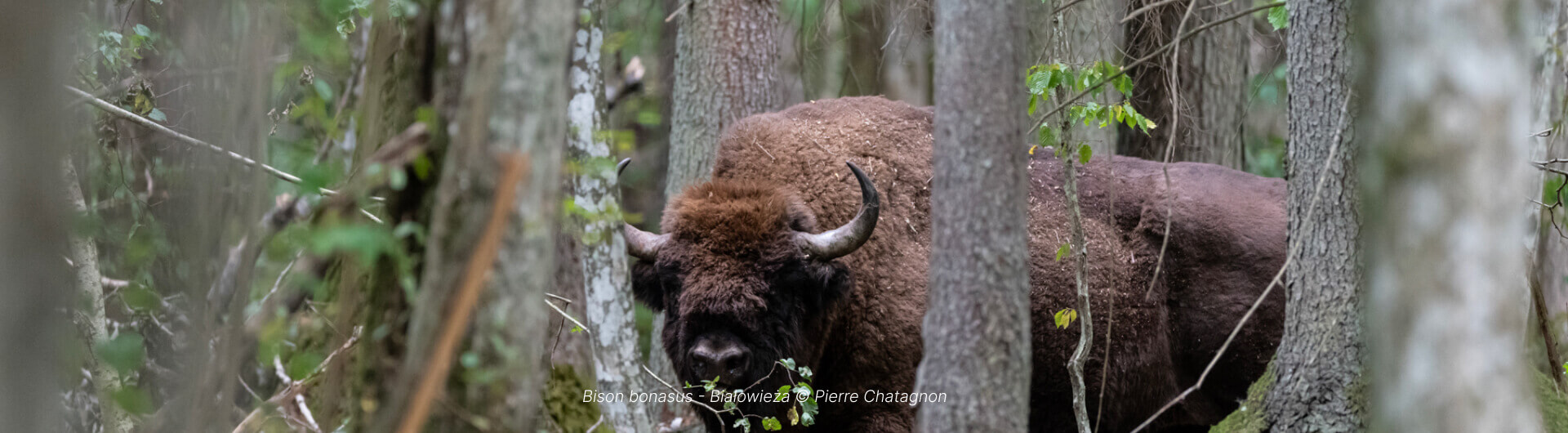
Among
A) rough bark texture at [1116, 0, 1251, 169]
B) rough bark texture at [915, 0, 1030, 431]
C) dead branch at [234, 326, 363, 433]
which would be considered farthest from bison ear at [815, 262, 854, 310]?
rough bark texture at [1116, 0, 1251, 169]

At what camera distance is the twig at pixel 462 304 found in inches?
98.0

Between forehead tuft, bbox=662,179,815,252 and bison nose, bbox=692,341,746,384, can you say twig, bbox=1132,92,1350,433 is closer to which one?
bison nose, bbox=692,341,746,384

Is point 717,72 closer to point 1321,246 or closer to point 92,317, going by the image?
point 92,317

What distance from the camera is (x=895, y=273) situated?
259 inches

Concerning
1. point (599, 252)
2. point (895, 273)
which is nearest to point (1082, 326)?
point (895, 273)

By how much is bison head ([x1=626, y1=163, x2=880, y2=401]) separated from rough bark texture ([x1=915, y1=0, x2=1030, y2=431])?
6.74 feet

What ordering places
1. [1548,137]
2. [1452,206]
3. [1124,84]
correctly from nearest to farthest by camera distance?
[1452,206], [1124,84], [1548,137]

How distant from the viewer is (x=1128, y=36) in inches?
343

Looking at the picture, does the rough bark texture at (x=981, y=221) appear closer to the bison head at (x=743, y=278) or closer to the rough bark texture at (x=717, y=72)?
the bison head at (x=743, y=278)

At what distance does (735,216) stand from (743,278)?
419 millimetres

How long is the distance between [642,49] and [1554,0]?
11007mm

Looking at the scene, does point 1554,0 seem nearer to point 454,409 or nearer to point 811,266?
point 811,266

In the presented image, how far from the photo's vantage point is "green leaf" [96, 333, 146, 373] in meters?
2.59

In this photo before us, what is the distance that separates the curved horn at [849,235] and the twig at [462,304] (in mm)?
3625
